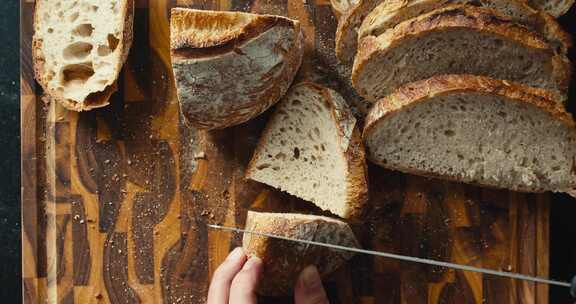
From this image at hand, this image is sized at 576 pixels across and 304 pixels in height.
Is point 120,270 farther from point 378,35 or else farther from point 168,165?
point 378,35

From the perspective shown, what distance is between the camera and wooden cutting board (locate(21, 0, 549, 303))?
8.14ft

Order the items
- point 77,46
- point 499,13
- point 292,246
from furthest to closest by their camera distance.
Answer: point 77,46, point 292,246, point 499,13

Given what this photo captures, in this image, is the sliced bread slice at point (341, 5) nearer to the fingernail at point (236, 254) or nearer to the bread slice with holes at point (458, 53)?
the bread slice with holes at point (458, 53)

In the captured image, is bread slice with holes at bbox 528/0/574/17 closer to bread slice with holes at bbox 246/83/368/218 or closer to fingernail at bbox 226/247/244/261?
bread slice with holes at bbox 246/83/368/218

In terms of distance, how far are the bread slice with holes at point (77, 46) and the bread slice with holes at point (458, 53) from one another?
99cm

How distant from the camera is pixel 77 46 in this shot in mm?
2467

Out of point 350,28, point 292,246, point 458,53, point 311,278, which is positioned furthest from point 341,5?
point 311,278

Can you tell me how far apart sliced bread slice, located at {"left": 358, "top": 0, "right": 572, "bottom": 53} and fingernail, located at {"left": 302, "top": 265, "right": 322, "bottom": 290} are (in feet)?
3.05

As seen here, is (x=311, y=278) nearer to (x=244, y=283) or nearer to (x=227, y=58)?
(x=244, y=283)

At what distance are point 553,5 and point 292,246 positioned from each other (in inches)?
51.2

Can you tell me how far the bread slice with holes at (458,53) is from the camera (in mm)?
2078

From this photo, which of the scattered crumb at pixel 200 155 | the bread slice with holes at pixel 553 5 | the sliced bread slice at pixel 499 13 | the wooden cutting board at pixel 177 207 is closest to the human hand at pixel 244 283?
the wooden cutting board at pixel 177 207

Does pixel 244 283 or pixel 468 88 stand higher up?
pixel 468 88

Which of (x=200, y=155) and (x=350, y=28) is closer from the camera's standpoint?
(x=350, y=28)
